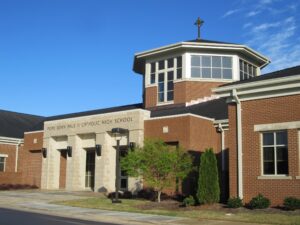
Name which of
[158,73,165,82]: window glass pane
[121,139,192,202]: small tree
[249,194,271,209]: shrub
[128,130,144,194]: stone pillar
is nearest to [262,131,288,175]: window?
[249,194,271,209]: shrub

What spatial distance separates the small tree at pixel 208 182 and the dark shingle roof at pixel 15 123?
983 inches

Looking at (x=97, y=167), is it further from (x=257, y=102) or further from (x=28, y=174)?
(x=257, y=102)

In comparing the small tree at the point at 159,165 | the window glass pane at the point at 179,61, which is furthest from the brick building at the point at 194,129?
the small tree at the point at 159,165

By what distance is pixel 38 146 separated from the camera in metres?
37.0

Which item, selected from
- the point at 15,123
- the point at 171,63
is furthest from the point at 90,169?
the point at 15,123

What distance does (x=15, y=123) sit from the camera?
1764 inches

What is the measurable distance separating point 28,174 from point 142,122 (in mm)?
14154

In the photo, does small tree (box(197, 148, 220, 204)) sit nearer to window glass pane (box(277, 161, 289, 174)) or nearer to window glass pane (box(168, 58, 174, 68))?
window glass pane (box(277, 161, 289, 174))

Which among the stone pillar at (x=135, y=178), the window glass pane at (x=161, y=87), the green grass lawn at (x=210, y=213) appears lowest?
the green grass lawn at (x=210, y=213)

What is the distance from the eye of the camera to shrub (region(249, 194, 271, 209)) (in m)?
18.1

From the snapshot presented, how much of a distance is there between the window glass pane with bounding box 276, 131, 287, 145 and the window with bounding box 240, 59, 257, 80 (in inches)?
609

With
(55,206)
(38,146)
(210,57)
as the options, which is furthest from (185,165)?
(38,146)

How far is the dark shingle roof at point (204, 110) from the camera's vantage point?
28625 millimetres

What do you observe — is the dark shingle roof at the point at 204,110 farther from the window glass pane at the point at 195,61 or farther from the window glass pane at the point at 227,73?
the window glass pane at the point at 195,61
